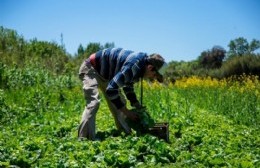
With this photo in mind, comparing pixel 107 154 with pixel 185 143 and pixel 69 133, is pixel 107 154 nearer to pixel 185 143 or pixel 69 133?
pixel 185 143

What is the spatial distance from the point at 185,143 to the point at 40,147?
98.6 inches

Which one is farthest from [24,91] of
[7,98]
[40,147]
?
[40,147]

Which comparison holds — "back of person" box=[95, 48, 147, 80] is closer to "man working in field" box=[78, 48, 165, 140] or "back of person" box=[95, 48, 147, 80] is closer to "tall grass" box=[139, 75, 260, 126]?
"man working in field" box=[78, 48, 165, 140]

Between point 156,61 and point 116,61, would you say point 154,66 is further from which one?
point 116,61

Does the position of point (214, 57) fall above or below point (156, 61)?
above

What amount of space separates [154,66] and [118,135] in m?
1.81

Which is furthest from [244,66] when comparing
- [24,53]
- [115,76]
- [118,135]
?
[115,76]

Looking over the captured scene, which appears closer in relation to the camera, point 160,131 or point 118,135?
point 160,131

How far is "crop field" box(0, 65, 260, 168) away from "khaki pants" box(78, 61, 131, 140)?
0.23 metres

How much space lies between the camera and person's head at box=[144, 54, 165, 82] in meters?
6.34

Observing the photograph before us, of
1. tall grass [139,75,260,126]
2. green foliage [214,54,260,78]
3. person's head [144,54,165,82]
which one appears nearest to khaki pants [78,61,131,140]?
person's head [144,54,165,82]

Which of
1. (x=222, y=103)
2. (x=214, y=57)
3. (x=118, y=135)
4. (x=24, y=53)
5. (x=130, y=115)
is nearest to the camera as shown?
(x=130, y=115)

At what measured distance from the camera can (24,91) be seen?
12641 millimetres

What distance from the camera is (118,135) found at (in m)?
7.52
